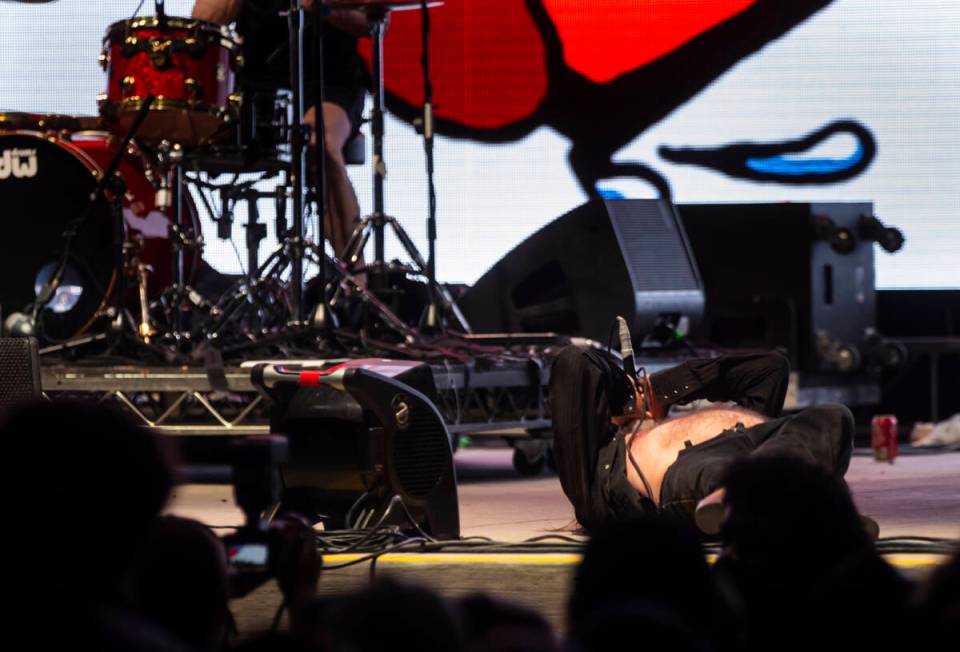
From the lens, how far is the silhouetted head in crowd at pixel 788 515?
1566 mm

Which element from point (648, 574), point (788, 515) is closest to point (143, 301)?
point (788, 515)

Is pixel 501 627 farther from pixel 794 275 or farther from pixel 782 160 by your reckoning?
pixel 782 160

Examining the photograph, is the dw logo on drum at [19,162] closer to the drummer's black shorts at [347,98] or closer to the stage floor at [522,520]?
the drummer's black shorts at [347,98]

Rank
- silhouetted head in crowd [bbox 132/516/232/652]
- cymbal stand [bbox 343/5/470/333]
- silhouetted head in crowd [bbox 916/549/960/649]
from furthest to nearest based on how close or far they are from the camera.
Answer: cymbal stand [bbox 343/5/470/333] → silhouetted head in crowd [bbox 132/516/232/652] → silhouetted head in crowd [bbox 916/549/960/649]

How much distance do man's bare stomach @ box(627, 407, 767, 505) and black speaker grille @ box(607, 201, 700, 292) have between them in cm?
257

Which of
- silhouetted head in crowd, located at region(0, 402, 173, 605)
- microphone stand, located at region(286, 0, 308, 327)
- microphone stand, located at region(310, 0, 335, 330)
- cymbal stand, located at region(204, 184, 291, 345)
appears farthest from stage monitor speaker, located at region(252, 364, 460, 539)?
silhouetted head in crowd, located at region(0, 402, 173, 605)

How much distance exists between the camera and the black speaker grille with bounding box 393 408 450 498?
339 cm

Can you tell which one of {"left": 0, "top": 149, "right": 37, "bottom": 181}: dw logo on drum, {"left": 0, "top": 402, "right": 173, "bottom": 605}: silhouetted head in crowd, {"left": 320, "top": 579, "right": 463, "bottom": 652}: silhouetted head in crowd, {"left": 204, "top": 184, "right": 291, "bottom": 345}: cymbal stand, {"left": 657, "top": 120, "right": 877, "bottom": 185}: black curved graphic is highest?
{"left": 0, "top": 149, "right": 37, "bottom": 181}: dw logo on drum

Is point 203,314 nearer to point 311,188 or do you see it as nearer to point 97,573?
point 311,188

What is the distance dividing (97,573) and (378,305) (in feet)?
13.0

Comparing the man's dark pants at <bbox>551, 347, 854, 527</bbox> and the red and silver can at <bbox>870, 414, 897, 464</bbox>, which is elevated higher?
the man's dark pants at <bbox>551, 347, 854, 527</bbox>

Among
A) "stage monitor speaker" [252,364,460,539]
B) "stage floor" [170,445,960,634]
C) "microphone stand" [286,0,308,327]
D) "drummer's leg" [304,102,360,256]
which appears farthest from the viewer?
"drummer's leg" [304,102,360,256]

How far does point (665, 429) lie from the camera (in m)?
3.33

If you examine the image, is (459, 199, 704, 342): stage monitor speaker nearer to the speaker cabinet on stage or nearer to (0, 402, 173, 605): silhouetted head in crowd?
the speaker cabinet on stage
